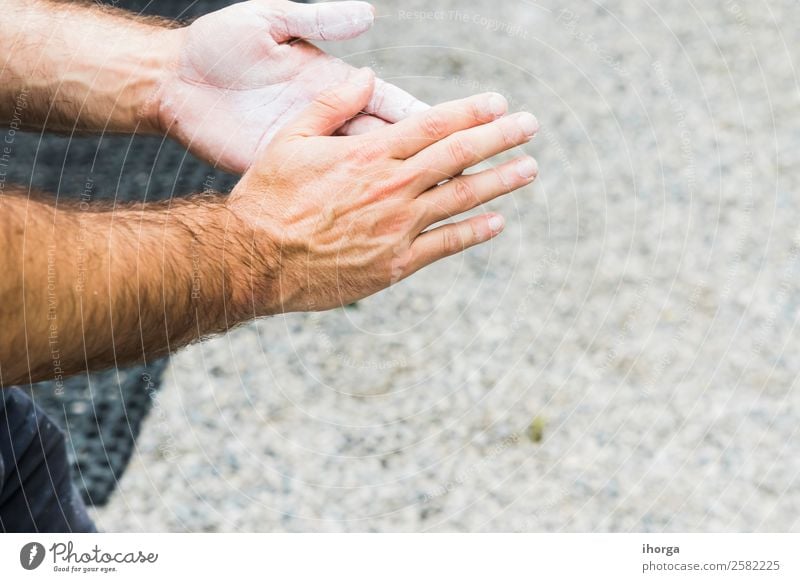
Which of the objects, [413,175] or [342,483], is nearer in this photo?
[413,175]

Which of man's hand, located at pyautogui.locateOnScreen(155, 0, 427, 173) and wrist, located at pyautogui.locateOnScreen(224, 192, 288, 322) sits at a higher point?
man's hand, located at pyautogui.locateOnScreen(155, 0, 427, 173)

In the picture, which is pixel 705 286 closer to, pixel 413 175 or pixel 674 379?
pixel 674 379

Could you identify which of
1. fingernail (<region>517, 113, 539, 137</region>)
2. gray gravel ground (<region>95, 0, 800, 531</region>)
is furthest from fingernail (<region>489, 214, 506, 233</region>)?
gray gravel ground (<region>95, 0, 800, 531</region>)

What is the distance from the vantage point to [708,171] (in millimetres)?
2639

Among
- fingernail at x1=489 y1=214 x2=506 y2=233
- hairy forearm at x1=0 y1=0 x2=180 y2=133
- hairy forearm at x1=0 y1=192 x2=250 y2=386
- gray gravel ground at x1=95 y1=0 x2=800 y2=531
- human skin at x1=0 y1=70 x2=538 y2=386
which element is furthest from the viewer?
gray gravel ground at x1=95 y1=0 x2=800 y2=531

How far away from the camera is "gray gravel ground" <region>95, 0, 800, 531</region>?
1.88 m

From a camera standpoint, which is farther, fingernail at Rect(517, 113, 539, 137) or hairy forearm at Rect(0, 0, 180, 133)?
hairy forearm at Rect(0, 0, 180, 133)

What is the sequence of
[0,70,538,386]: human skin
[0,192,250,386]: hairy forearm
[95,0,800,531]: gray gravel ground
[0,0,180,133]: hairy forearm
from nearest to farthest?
1. [0,192,250,386]: hairy forearm
2. [0,70,538,386]: human skin
3. [0,0,180,133]: hairy forearm
4. [95,0,800,531]: gray gravel ground

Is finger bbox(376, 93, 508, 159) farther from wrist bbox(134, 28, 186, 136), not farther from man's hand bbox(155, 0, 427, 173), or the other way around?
wrist bbox(134, 28, 186, 136)

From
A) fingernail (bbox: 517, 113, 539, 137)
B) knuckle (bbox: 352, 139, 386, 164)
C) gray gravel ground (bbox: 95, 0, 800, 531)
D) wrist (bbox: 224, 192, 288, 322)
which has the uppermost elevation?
fingernail (bbox: 517, 113, 539, 137)

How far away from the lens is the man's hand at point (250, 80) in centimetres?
119

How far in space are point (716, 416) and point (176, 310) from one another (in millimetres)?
1487

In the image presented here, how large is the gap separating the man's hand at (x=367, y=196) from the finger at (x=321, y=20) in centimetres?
18
